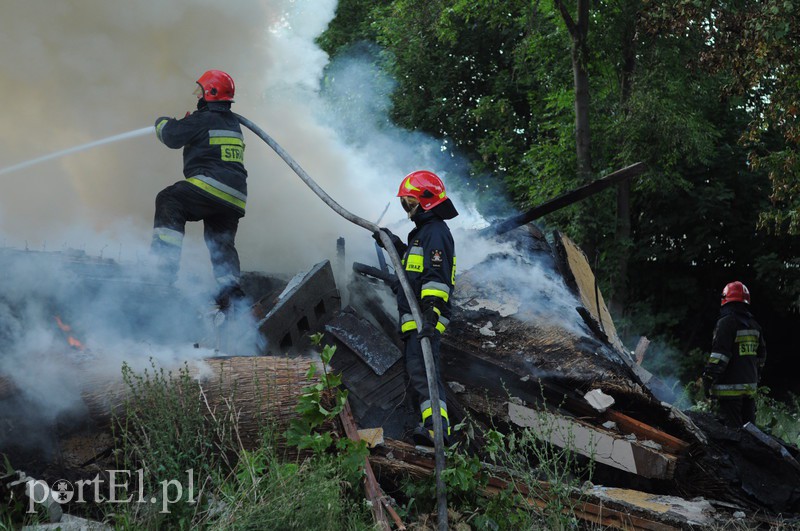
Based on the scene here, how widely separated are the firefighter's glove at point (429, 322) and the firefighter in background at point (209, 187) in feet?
5.95

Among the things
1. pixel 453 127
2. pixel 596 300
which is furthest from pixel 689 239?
pixel 596 300

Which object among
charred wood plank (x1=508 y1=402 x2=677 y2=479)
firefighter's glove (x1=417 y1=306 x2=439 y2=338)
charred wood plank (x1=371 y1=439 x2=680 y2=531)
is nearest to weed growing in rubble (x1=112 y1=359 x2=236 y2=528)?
charred wood plank (x1=371 y1=439 x2=680 y2=531)

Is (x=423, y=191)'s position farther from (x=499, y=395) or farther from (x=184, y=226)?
(x=184, y=226)

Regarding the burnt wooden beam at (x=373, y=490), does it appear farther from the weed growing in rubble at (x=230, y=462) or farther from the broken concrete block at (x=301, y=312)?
the broken concrete block at (x=301, y=312)

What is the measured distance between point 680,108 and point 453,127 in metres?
5.92

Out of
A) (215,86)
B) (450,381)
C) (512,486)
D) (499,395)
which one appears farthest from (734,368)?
(215,86)

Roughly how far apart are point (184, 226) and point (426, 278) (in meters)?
2.05

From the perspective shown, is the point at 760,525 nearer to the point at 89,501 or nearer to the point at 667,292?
the point at 89,501

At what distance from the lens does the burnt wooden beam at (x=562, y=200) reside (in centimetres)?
774

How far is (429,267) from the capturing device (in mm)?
5605

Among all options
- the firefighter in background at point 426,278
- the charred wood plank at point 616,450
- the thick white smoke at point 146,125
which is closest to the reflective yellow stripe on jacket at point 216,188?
the thick white smoke at point 146,125

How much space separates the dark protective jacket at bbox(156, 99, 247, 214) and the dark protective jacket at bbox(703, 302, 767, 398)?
4.97 m

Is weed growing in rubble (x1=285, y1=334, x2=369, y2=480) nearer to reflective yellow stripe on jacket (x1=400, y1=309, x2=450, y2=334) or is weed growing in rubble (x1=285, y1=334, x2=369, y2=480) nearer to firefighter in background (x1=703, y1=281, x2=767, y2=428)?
reflective yellow stripe on jacket (x1=400, y1=309, x2=450, y2=334)

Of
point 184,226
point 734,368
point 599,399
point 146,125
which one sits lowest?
point 599,399
